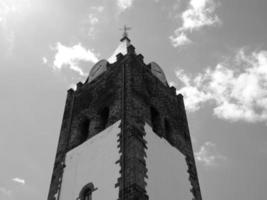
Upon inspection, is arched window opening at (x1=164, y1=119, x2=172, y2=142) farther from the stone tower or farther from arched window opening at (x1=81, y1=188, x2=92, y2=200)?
arched window opening at (x1=81, y1=188, x2=92, y2=200)

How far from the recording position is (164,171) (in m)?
16.1

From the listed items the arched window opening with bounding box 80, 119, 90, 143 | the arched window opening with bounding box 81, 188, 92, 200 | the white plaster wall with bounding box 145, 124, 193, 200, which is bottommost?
the arched window opening with bounding box 81, 188, 92, 200

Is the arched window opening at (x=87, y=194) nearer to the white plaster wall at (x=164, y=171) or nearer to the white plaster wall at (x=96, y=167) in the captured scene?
the white plaster wall at (x=96, y=167)

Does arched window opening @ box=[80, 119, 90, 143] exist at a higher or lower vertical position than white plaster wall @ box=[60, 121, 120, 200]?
higher

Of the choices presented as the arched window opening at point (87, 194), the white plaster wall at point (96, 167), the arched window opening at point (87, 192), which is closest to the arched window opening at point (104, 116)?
the white plaster wall at point (96, 167)

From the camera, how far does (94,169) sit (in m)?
15.8

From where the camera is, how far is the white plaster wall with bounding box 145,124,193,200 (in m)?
14.9

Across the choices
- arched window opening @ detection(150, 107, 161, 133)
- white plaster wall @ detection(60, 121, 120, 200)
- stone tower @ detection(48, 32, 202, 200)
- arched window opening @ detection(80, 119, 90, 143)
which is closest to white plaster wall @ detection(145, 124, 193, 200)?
stone tower @ detection(48, 32, 202, 200)

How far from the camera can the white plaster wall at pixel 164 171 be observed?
14.9m

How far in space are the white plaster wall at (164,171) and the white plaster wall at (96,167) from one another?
1.40 metres

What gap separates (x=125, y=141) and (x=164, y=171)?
2177 mm

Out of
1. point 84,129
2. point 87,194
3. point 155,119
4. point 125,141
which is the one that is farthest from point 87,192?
point 155,119

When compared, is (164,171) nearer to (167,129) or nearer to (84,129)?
(167,129)

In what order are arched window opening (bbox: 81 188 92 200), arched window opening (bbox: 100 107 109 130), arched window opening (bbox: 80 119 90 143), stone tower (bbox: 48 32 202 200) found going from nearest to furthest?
1. stone tower (bbox: 48 32 202 200)
2. arched window opening (bbox: 81 188 92 200)
3. arched window opening (bbox: 100 107 109 130)
4. arched window opening (bbox: 80 119 90 143)
